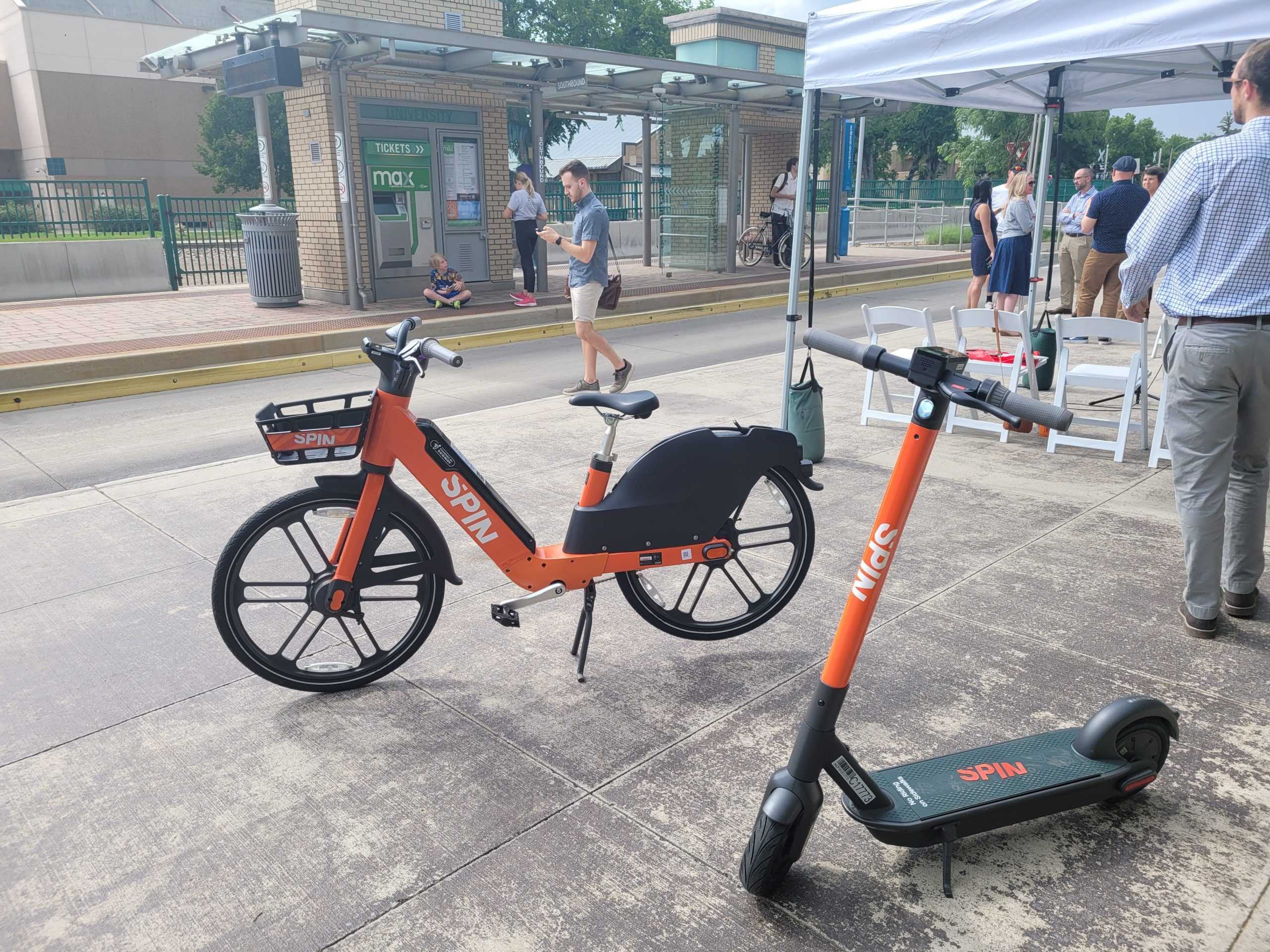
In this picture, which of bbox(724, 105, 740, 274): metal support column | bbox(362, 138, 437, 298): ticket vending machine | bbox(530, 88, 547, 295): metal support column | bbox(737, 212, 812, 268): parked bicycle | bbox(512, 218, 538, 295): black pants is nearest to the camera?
bbox(362, 138, 437, 298): ticket vending machine

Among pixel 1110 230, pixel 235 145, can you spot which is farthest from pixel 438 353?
pixel 235 145

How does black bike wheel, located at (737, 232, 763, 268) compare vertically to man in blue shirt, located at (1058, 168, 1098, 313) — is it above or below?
below

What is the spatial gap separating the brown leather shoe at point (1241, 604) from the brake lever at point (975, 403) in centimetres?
240

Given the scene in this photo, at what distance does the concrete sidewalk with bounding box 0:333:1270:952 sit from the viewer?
7.88ft

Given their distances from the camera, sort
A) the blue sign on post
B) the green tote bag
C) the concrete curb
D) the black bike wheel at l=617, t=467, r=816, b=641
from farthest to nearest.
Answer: the blue sign on post, the concrete curb, the green tote bag, the black bike wheel at l=617, t=467, r=816, b=641

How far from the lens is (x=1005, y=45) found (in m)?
5.02

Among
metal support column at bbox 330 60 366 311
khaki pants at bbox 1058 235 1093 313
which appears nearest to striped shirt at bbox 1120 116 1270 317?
khaki pants at bbox 1058 235 1093 313

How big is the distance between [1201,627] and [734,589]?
1887mm

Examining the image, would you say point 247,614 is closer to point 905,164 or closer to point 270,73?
point 270,73

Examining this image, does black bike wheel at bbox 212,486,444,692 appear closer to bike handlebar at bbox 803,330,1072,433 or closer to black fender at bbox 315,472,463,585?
black fender at bbox 315,472,463,585

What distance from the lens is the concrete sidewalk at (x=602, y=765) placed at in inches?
94.5

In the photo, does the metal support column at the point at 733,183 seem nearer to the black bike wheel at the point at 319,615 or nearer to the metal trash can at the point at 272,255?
the metal trash can at the point at 272,255

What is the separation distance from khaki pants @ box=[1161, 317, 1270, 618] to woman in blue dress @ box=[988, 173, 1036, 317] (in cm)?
601

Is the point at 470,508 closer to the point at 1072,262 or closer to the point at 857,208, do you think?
the point at 1072,262
